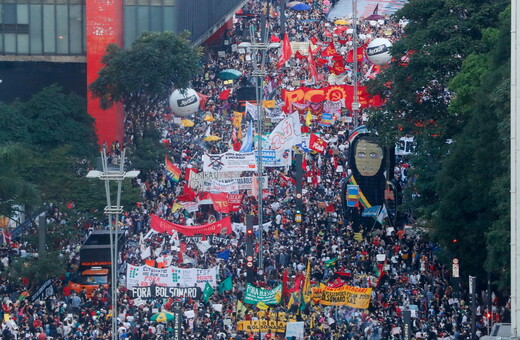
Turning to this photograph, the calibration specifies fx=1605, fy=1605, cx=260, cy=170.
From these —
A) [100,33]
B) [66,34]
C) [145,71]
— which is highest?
[66,34]

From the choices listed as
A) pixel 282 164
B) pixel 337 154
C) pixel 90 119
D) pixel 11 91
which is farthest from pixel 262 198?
pixel 11 91

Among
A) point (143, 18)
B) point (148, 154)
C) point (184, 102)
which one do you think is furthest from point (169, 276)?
point (143, 18)

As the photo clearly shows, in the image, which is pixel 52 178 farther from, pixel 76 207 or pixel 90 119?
pixel 90 119

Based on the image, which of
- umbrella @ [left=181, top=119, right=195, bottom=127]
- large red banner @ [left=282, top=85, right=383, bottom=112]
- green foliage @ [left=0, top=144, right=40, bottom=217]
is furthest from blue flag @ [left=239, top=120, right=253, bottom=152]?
umbrella @ [left=181, top=119, right=195, bottom=127]

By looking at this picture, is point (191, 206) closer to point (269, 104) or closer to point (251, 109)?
point (251, 109)

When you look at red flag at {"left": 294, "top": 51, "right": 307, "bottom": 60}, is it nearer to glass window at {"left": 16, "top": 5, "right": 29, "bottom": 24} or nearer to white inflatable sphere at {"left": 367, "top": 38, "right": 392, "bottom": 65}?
white inflatable sphere at {"left": 367, "top": 38, "right": 392, "bottom": 65}

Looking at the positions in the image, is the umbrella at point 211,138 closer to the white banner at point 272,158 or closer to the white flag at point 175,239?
the white banner at point 272,158
